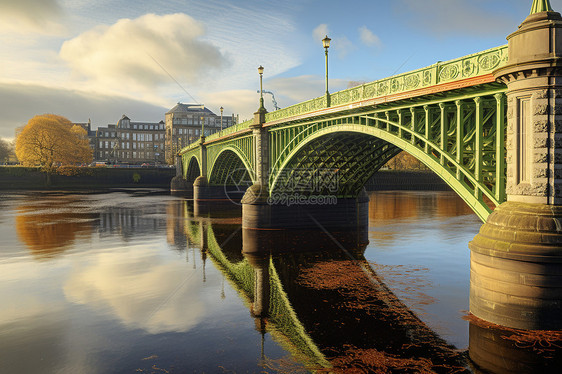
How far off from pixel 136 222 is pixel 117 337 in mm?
27581

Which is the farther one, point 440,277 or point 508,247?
point 440,277

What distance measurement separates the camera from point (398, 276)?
1900 cm

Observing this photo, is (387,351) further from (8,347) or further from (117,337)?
(8,347)

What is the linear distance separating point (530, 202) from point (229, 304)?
10.2m

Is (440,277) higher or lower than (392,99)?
lower

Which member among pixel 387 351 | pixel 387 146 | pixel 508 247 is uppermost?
pixel 387 146

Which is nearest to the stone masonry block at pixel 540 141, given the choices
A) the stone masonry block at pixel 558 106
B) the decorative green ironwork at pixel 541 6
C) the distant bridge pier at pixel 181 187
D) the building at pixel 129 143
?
the stone masonry block at pixel 558 106

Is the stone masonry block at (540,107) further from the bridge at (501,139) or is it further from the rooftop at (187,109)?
the rooftop at (187,109)

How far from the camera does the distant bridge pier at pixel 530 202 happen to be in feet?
36.0

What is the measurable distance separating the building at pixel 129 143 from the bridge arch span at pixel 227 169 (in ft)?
306

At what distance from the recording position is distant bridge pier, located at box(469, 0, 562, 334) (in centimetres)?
1097

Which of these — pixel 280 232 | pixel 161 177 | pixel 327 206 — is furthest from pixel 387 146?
pixel 161 177

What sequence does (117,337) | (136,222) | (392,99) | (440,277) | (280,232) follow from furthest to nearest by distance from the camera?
1. (136,222)
2. (280,232)
3. (440,277)
4. (392,99)
5. (117,337)

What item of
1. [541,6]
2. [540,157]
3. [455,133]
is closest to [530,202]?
[540,157]
